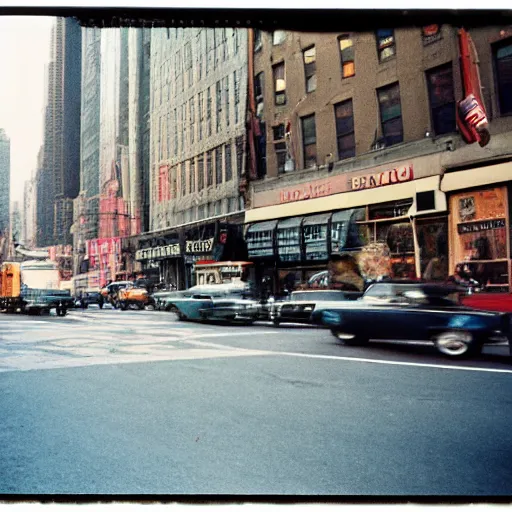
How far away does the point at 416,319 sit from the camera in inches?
116

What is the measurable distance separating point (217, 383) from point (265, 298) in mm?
611

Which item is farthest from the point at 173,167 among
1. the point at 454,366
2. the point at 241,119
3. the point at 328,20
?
the point at 454,366

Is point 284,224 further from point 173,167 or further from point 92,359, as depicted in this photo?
point 92,359

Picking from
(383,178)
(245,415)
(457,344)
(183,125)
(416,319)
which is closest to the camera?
(245,415)

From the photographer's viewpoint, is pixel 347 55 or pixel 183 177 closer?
pixel 347 55

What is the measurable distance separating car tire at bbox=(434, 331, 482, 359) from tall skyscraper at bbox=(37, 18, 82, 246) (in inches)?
95.9

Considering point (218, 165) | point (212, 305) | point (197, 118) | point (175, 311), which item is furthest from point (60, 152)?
point (212, 305)

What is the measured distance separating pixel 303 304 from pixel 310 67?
148 centimetres

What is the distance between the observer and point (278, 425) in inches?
106

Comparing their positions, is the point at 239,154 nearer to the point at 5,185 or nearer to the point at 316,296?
the point at 316,296

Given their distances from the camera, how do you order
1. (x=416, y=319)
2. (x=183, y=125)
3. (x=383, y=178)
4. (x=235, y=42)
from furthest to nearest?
(x=183, y=125), (x=235, y=42), (x=383, y=178), (x=416, y=319)

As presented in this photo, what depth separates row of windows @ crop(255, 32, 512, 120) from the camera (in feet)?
9.48

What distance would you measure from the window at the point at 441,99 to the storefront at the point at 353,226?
29 centimetres

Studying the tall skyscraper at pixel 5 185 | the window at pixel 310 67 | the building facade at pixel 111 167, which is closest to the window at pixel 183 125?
the building facade at pixel 111 167
